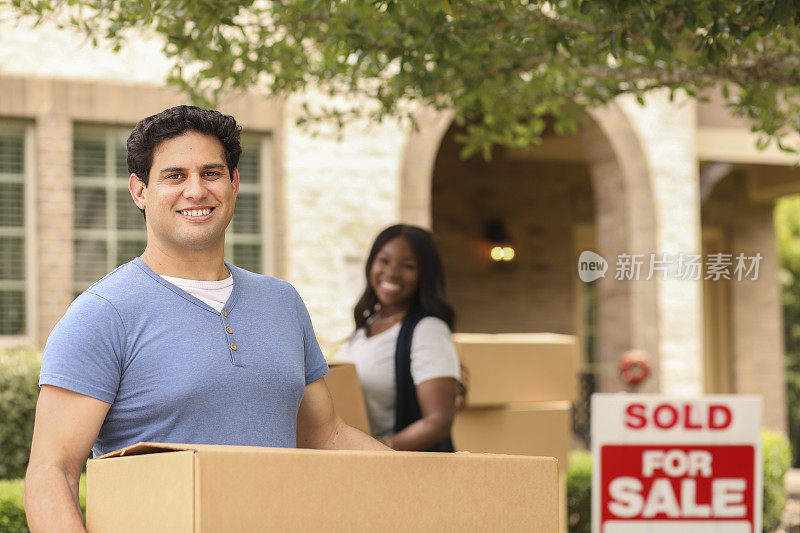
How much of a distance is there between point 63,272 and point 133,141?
5633 mm

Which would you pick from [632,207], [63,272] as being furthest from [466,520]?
[632,207]

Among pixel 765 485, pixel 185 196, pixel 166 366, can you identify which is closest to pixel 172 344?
pixel 166 366

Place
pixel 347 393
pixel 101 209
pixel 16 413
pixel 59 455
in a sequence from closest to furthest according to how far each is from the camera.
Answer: pixel 59 455, pixel 347 393, pixel 16 413, pixel 101 209

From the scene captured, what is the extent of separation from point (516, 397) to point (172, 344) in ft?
10.7

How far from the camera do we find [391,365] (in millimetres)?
3297

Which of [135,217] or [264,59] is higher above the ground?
[264,59]

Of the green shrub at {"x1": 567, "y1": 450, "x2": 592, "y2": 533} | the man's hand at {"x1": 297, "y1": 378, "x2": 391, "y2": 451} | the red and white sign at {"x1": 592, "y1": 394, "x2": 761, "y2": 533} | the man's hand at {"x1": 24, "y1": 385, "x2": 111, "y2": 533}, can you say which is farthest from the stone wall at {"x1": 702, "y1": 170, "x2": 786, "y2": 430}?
the man's hand at {"x1": 24, "y1": 385, "x2": 111, "y2": 533}

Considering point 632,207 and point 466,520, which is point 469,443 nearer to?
point 466,520

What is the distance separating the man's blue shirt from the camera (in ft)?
5.75

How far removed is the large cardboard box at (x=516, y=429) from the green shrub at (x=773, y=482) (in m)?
3.12

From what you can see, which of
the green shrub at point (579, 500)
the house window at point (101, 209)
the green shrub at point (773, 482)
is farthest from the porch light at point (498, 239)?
the house window at point (101, 209)

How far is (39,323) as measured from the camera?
722 centimetres

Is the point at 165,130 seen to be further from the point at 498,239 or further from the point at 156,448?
the point at 498,239

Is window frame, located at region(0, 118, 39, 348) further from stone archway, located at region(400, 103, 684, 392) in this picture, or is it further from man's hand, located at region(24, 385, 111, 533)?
man's hand, located at region(24, 385, 111, 533)
